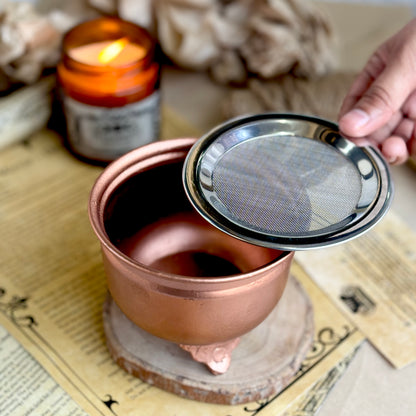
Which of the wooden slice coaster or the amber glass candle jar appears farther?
the amber glass candle jar

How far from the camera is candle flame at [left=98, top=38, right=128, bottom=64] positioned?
740 millimetres

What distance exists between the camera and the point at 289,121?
591 millimetres

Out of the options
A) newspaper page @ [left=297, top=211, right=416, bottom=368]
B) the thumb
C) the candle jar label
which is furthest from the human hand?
the candle jar label

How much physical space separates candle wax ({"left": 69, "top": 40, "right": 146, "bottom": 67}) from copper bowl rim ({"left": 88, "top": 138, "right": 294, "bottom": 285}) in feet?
0.65

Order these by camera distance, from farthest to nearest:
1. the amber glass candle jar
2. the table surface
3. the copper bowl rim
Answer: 1. the amber glass candle jar
2. the table surface
3. the copper bowl rim

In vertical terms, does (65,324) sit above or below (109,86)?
below

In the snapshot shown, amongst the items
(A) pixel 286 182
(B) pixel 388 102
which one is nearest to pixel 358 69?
(B) pixel 388 102

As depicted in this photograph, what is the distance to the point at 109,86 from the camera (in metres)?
0.73

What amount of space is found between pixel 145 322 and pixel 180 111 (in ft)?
1.52

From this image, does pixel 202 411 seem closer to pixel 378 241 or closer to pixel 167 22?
pixel 378 241

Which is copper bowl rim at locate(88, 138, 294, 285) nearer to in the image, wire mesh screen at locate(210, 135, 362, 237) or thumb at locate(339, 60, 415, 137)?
wire mesh screen at locate(210, 135, 362, 237)

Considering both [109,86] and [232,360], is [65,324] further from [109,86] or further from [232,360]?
[109,86]

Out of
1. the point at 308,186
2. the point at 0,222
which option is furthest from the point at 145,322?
the point at 0,222

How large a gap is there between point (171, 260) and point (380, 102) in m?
0.28
